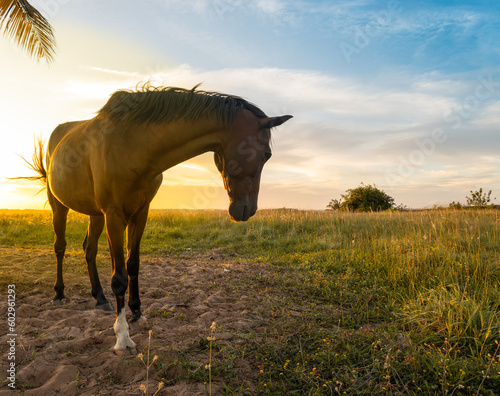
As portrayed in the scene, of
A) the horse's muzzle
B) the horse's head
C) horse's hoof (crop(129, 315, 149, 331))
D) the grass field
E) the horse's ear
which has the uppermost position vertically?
the horse's ear

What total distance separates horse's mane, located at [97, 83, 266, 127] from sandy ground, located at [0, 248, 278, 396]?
86.0 inches

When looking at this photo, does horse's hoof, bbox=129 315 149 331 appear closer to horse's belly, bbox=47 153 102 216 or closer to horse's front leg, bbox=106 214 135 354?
horse's front leg, bbox=106 214 135 354

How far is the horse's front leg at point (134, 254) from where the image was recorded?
3689 mm

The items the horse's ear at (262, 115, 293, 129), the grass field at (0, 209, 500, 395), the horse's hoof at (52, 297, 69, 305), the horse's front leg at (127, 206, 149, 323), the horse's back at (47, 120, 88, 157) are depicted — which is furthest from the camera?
the horse's back at (47, 120, 88, 157)

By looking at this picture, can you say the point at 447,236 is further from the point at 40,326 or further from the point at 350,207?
the point at 350,207

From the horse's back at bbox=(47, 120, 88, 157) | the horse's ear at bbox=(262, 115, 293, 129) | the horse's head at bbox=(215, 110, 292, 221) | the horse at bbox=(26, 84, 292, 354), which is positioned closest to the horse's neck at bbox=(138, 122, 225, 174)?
the horse at bbox=(26, 84, 292, 354)

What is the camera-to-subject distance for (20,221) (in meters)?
13.0

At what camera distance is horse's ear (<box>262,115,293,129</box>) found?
9.85 feet

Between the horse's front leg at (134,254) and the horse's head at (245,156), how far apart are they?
3.96ft

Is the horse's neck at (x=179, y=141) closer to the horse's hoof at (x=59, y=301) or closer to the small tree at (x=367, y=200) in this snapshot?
the horse's hoof at (x=59, y=301)

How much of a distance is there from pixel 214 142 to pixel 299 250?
240 inches

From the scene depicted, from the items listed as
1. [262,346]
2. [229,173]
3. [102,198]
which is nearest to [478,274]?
[262,346]

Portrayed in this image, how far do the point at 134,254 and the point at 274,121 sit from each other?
2228 millimetres

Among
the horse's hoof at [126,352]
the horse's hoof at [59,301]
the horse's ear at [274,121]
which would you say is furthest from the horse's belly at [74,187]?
the horse's ear at [274,121]
